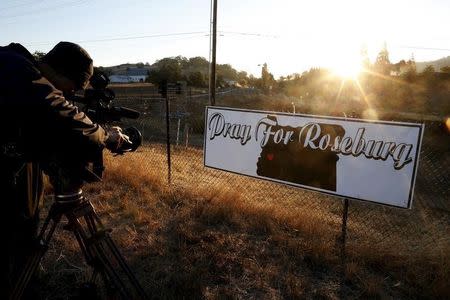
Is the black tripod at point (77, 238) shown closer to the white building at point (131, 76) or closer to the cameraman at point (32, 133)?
the cameraman at point (32, 133)

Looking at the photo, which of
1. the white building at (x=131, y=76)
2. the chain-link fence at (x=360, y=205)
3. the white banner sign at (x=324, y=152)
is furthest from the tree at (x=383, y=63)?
the white banner sign at (x=324, y=152)

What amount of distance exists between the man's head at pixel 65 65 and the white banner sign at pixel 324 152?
3181 mm

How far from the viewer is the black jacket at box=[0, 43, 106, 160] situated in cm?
172

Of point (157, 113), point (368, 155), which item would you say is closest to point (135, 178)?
point (368, 155)

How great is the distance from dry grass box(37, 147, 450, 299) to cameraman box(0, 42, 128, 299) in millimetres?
1299

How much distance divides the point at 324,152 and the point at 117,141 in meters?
3.15

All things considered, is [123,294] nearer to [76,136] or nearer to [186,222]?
[76,136]

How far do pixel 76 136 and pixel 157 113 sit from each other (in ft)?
90.2

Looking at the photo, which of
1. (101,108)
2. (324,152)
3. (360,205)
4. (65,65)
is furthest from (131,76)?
(65,65)

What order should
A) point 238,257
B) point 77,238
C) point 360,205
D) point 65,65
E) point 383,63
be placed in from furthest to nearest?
1. point 383,63
2. point 360,205
3. point 238,257
4. point 77,238
5. point 65,65

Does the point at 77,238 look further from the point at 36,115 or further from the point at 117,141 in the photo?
the point at 36,115

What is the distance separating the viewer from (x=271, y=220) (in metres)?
5.20

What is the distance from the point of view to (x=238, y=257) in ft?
13.7

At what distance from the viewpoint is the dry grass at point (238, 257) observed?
143 inches
